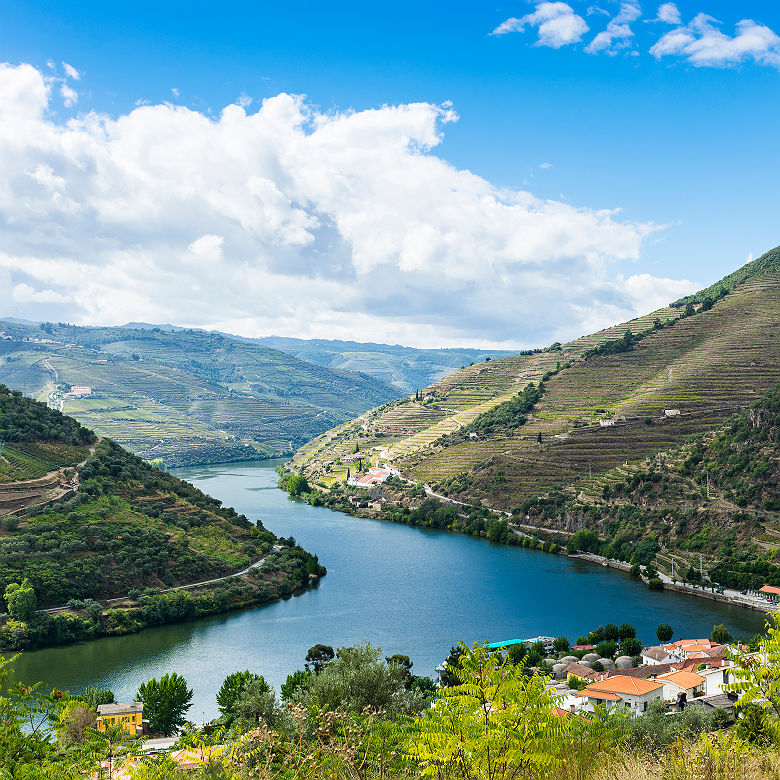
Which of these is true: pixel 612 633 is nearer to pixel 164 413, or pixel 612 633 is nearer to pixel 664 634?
pixel 664 634

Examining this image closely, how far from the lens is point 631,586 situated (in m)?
49.2

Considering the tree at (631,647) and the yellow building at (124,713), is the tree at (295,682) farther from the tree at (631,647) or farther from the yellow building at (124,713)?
the tree at (631,647)

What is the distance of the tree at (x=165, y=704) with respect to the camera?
26781 millimetres

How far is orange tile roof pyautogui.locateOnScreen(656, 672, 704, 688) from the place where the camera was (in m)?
28.4

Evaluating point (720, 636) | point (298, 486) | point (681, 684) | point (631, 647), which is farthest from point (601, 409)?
point (681, 684)

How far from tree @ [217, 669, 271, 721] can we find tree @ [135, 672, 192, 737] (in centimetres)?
138

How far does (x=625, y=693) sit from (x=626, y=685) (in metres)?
0.59

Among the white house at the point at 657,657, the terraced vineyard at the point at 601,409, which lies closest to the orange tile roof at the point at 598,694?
the white house at the point at 657,657

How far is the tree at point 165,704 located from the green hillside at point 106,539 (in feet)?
37.3

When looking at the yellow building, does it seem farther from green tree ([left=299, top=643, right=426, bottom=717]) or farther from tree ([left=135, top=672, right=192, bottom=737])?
green tree ([left=299, top=643, right=426, bottom=717])

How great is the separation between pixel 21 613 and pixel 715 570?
41.1 meters

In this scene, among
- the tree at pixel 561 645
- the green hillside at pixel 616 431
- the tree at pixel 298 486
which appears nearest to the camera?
the tree at pixel 561 645

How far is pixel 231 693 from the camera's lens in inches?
1077

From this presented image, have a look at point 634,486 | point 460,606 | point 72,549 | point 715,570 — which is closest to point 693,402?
point 634,486
